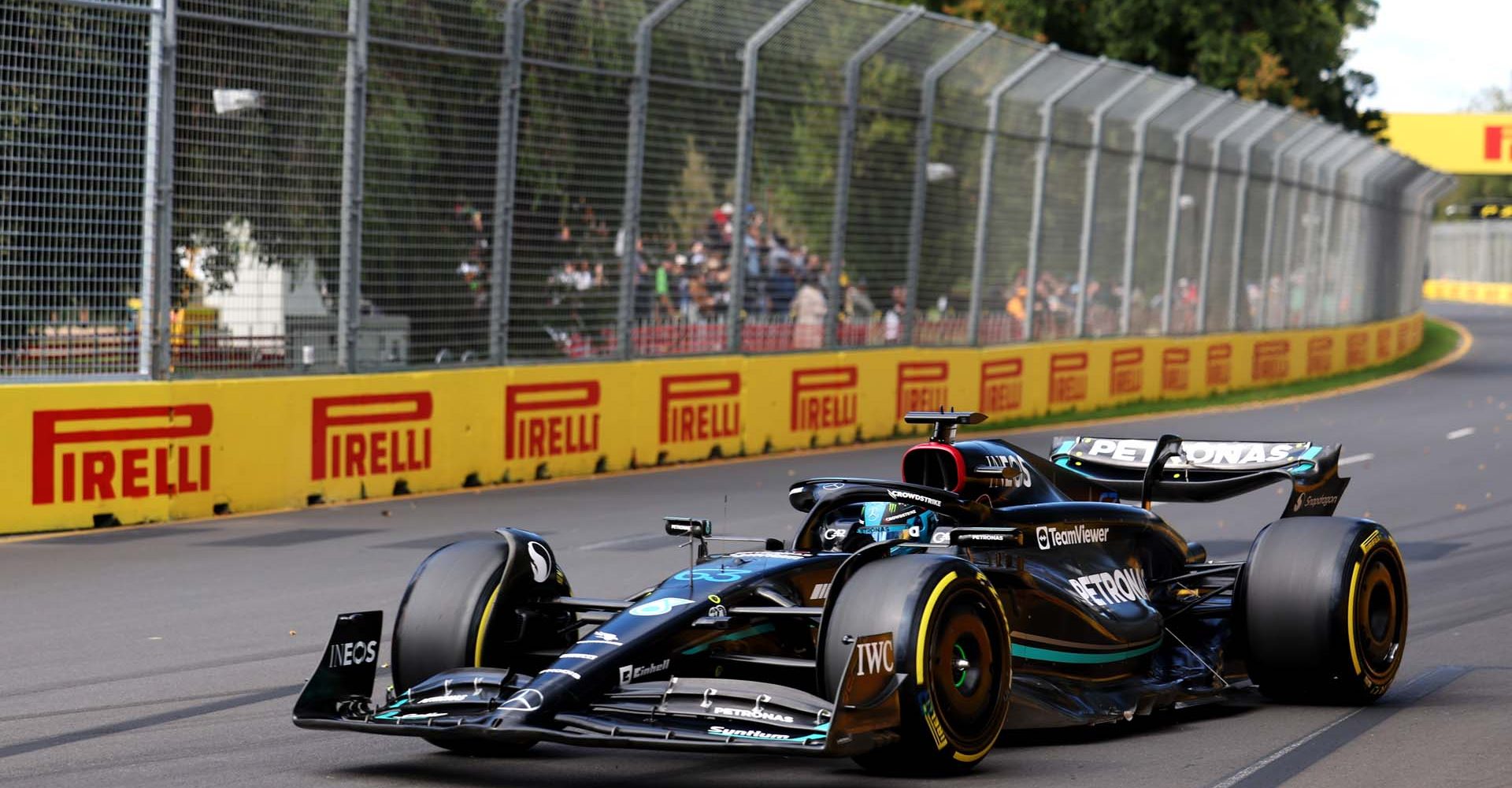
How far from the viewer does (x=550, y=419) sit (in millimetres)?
15500

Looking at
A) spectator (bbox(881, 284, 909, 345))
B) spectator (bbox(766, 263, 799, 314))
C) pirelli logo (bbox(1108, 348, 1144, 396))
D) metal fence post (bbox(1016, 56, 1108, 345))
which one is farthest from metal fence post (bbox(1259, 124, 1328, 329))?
spectator (bbox(766, 263, 799, 314))

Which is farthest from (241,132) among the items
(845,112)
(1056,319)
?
(1056,319)

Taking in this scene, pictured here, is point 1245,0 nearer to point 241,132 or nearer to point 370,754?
point 241,132

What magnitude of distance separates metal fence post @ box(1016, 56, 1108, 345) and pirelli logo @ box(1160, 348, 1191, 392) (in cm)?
400

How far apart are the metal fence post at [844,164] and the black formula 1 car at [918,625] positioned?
34.6 ft

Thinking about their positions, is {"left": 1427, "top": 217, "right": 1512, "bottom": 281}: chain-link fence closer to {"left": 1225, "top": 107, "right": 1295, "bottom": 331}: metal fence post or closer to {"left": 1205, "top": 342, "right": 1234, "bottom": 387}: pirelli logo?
{"left": 1225, "top": 107, "right": 1295, "bottom": 331}: metal fence post

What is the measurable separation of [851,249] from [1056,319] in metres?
5.32

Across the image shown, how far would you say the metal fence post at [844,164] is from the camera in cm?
1895

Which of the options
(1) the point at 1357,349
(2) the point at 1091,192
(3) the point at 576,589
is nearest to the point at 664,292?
(3) the point at 576,589

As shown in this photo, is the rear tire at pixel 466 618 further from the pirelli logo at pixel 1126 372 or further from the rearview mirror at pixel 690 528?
the pirelli logo at pixel 1126 372

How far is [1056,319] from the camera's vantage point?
24.0 metres

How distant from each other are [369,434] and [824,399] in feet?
19.4

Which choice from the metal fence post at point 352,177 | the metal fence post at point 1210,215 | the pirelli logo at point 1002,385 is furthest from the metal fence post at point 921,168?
the metal fence post at point 1210,215

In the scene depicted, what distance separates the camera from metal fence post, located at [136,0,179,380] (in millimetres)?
12445
